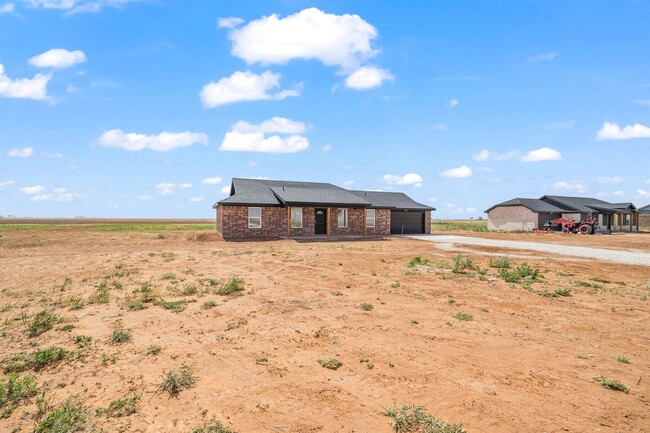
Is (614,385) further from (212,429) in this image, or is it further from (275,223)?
(275,223)

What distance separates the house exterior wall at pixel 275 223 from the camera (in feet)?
93.7

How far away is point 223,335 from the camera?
714 cm

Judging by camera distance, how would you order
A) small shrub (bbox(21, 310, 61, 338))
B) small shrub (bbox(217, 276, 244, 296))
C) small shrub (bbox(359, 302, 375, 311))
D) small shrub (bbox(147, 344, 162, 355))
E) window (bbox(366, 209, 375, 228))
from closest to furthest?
small shrub (bbox(147, 344, 162, 355)), small shrub (bbox(21, 310, 61, 338)), small shrub (bbox(359, 302, 375, 311)), small shrub (bbox(217, 276, 244, 296)), window (bbox(366, 209, 375, 228))

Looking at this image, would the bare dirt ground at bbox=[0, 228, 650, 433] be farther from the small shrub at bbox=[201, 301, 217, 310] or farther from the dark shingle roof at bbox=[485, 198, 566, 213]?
the dark shingle roof at bbox=[485, 198, 566, 213]

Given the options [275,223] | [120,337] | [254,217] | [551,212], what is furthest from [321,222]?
[551,212]

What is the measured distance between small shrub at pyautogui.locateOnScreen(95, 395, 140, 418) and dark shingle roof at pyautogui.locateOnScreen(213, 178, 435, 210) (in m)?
23.7

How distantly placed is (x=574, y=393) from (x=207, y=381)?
17.1 ft

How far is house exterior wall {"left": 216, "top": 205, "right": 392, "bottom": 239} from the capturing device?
93.7ft

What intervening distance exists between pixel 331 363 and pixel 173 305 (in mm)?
5132

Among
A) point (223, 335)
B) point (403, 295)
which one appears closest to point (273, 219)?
point (403, 295)

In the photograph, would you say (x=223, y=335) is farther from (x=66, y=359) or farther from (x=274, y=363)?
(x=66, y=359)

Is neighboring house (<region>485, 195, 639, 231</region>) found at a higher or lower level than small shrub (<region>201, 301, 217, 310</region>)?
higher

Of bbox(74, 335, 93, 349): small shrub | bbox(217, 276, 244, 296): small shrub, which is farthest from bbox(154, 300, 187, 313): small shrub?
bbox(74, 335, 93, 349): small shrub

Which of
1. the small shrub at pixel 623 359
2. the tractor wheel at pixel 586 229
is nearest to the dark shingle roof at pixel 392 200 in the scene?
the tractor wheel at pixel 586 229
